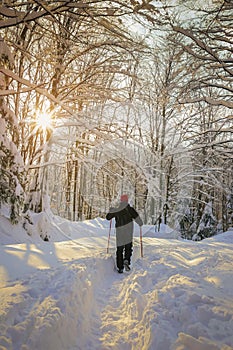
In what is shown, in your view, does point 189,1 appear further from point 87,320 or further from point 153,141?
point 153,141

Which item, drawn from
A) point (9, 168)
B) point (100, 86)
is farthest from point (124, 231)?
point (100, 86)

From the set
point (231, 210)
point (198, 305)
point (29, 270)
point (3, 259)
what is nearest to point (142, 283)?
point (198, 305)

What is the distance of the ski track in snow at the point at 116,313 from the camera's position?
2.44m

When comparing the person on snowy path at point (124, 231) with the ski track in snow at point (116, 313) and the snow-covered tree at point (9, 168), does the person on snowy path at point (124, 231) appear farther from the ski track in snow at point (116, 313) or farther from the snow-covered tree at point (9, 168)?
the snow-covered tree at point (9, 168)

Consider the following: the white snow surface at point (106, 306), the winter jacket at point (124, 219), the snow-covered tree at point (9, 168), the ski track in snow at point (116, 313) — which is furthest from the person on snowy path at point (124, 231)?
the snow-covered tree at point (9, 168)

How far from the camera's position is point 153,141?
49.2 feet

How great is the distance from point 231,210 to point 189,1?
19811mm

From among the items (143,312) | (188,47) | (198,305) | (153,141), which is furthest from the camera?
(153,141)

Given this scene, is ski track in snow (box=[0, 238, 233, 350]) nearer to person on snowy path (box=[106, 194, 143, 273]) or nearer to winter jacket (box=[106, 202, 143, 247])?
person on snowy path (box=[106, 194, 143, 273])

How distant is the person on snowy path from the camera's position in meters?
6.22

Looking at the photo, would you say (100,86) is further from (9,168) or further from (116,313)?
(116,313)

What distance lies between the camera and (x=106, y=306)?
150 inches

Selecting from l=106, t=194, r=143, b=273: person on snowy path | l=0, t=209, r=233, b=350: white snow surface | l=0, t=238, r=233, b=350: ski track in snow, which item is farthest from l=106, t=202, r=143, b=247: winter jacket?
l=0, t=238, r=233, b=350: ski track in snow

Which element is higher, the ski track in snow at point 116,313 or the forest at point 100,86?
the forest at point 100,86
